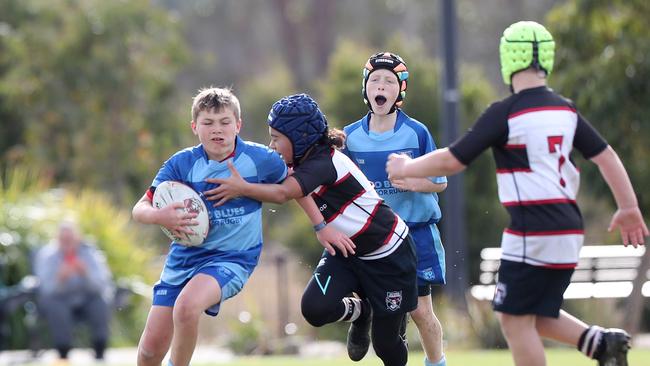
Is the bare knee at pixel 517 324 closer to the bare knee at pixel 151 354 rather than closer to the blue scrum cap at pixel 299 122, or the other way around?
the blue scrum cap at pixel 299 122

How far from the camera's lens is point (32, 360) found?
43.3 feet

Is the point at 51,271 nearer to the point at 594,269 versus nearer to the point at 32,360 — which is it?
the point at 32,360

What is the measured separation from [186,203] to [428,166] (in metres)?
1.41

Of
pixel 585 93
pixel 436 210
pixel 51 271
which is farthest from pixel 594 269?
pixel 436 210

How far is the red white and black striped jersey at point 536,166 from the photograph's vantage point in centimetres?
556

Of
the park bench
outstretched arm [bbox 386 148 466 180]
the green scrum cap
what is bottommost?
the park bench

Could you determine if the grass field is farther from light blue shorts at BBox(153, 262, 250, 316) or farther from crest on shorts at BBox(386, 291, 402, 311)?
light blue shorts at BBox(153, 262, 250, 316)

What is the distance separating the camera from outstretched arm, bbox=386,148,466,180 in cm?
567

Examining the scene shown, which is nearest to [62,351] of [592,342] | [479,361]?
[479,361]

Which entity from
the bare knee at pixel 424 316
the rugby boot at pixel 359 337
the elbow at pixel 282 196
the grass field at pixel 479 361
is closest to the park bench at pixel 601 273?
the grass field at pixel 479 361

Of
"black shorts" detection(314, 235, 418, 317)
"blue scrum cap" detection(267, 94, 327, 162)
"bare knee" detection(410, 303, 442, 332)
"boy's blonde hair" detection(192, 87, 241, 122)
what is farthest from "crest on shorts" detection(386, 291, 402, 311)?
"boy's blonde hair" detection(192, 87, 241, 122)

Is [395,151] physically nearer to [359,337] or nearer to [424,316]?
[424,316]

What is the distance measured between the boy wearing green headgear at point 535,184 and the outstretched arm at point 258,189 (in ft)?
2.85

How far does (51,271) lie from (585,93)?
6.08 m
